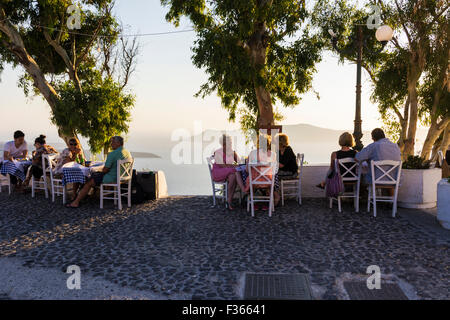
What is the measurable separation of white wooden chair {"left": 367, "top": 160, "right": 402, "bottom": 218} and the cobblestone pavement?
282 millimetres

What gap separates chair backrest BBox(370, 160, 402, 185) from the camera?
627 cm

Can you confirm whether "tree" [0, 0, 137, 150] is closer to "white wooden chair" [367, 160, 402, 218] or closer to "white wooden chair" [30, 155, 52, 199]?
"white wooden chair" [30, 155, 52, 199]

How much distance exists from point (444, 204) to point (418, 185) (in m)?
1.47

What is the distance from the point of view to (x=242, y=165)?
24.0ft

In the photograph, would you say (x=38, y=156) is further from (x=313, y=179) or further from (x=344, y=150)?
(x=344, y=150)

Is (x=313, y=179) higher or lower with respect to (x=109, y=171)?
lower

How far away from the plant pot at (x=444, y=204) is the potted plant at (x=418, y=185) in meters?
1.25

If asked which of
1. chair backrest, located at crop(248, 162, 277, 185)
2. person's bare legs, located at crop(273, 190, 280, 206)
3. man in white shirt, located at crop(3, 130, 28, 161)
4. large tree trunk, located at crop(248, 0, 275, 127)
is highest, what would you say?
large tree trunk, located at crop(248, 0, 275, 127)

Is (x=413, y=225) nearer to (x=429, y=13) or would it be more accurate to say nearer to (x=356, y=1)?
(x=429, y=13)

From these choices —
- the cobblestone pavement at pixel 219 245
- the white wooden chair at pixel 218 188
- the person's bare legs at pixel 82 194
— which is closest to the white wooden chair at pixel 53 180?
the person's bare legs at pixel 82 194

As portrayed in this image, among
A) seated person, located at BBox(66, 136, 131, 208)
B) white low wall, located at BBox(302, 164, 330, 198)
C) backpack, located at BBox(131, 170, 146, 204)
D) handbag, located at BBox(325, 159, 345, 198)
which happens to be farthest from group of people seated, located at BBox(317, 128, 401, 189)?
seated person, located at BBox(66, 136, 131, 208)

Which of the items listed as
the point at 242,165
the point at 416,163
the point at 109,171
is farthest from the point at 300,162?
the point at 109,171
